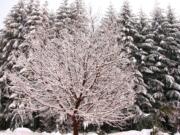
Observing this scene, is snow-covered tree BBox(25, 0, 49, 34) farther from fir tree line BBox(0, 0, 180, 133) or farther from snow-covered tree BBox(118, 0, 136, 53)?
snow-covered tree BBox(118, 0, 136, 53)

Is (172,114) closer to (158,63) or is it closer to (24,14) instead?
(158,63)

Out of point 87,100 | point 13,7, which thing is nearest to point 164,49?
point 13,7

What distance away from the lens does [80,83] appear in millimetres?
17172

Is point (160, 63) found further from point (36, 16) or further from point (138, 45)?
point (36, 16)

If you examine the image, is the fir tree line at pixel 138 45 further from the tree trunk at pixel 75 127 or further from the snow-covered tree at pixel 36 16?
the tree trunk at pixel 75 127

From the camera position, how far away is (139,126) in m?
29.0

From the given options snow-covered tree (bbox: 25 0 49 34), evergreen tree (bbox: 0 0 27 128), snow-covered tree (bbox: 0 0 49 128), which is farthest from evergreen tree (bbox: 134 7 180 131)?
evergreen tree (bbox: 0 0 27 128)

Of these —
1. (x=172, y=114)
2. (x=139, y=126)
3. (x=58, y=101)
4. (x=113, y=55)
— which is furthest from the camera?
(x=139, y=126)

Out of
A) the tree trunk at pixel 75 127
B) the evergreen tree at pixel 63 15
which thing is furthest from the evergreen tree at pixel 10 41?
the tree trunk at pixel 75 127

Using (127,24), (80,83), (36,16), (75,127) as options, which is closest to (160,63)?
(127,24)

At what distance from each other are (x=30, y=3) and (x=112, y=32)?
16.9 metres

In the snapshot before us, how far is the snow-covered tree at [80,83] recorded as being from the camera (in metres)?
17.2

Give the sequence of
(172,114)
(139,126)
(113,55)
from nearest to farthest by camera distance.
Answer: (113,55), (172,114), (139,126)

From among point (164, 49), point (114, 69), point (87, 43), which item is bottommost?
point (114, 69)
